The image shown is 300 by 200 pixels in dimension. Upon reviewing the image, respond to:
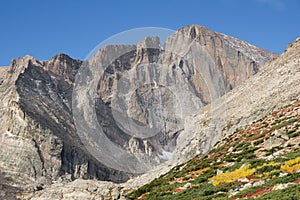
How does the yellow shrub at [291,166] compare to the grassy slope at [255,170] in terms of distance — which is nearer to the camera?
the grassy slope at [255,170]

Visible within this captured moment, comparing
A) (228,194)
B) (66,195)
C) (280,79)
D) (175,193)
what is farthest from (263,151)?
(280,79)

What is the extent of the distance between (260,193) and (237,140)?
73.0 ft

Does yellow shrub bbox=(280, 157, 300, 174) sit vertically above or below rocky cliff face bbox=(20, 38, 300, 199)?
below

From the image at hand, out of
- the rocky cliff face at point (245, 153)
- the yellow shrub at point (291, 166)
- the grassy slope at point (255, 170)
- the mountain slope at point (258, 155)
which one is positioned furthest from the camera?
the rocky cliff face at point (245, 153)

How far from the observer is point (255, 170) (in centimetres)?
2502

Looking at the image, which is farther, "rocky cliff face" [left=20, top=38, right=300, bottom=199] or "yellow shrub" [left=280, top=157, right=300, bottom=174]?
"rocky cliff face" [left=20, top=38, right=300, bottom=199]

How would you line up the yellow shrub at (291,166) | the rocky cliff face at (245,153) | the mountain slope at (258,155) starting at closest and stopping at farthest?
the mountain slope at (258,155)
the yellow shrub at (291,166)
the rocky cliff face at (245,153)

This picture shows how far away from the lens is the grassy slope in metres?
21.0

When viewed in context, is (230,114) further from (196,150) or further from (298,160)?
(298,160)

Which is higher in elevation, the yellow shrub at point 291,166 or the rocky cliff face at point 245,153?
the rocky cliff face at point 245,153

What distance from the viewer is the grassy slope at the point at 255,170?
21000 millimetres

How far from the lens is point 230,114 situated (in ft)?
195

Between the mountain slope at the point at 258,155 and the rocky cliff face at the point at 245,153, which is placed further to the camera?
the rocky cliff face at the point at 245,153

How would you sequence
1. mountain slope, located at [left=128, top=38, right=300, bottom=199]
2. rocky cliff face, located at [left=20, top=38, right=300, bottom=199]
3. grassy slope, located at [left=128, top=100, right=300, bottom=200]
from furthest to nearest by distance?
rocky cliff face, located at [left=20, top=38, right=300, bottom=199], mountain slope, located at [left=128, top=38, right=300, bottom=199], grassy slope, located at [left=128, top=100, right=300, bottom=200]
